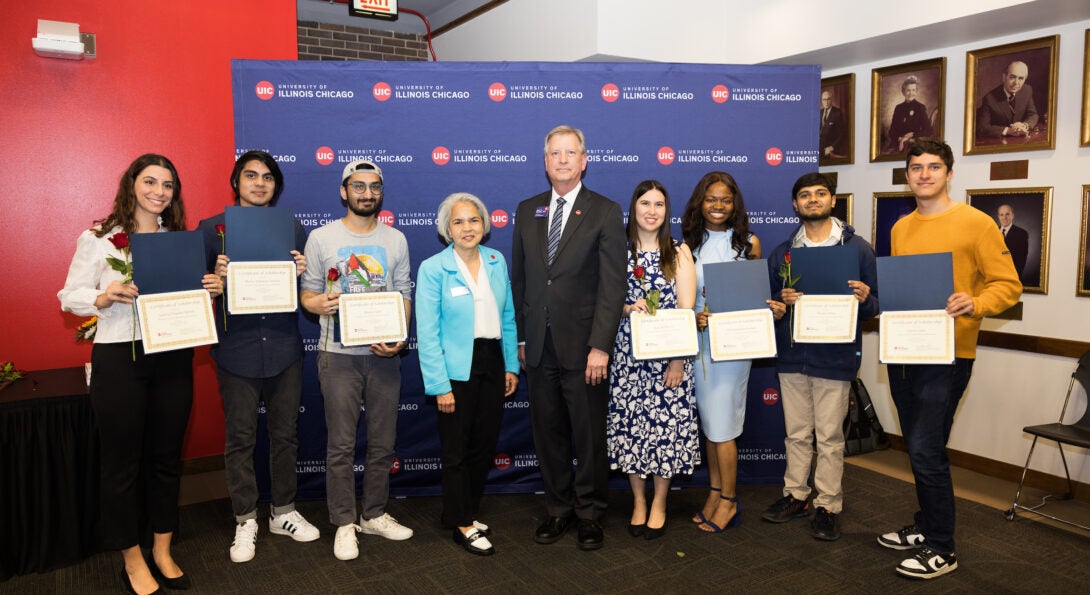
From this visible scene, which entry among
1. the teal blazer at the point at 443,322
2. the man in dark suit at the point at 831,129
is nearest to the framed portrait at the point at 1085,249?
the man in dark suit at the point at 831,129

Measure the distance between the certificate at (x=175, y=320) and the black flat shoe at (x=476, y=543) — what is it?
1.51 meters

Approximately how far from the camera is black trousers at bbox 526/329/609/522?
10.7ft

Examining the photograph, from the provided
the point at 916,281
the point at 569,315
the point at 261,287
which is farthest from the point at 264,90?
the point at 916,281

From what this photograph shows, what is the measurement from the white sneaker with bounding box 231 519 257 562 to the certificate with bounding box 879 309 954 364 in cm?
308

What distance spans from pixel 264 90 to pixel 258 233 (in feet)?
4.10

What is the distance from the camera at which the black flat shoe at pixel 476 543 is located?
10.8 feet

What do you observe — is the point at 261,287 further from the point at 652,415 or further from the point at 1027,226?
the point at 1027,226

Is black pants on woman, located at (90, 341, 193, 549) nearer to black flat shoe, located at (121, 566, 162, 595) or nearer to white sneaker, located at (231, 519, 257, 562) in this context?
black flat shoe, located at (121, 566, 162, 595)

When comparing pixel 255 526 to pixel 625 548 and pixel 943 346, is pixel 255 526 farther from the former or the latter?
pixel 943 346

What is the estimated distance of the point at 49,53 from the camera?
3990 millimetres

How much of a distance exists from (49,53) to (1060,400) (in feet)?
21.5

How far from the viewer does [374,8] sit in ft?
16.5

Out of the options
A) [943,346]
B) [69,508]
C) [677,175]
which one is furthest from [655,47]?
[69,508]

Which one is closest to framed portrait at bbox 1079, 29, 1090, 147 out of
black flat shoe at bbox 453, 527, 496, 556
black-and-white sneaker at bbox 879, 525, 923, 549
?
black-and-white sneaker at bbox 879, 525, 923, 549
